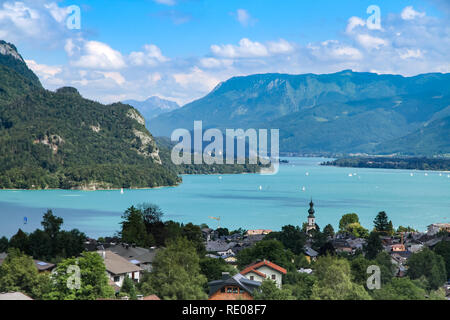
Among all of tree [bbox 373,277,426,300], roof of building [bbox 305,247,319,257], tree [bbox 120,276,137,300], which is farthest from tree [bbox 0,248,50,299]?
roof of building [bbox 305,247,319,257]

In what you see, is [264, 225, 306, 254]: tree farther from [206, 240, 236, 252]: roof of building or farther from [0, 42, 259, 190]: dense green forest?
[0, 42, 259, 190]: dense green forest

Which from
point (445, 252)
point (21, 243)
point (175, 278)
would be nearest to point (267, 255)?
point (175, 278)

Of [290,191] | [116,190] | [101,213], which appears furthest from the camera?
[116,190]

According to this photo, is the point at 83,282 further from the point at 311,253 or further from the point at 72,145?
the point at 72,145

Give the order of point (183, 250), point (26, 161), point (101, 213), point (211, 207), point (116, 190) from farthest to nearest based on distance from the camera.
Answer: point (26, 161)
point (116, 190)
point (211, 207)
point (101, 213)
point (183, 250)

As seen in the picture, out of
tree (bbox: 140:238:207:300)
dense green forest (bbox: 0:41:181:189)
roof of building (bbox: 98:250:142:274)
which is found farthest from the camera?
dense green forest (bbox: 0:41:181:189)

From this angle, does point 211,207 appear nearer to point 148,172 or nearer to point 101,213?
point 101,213
